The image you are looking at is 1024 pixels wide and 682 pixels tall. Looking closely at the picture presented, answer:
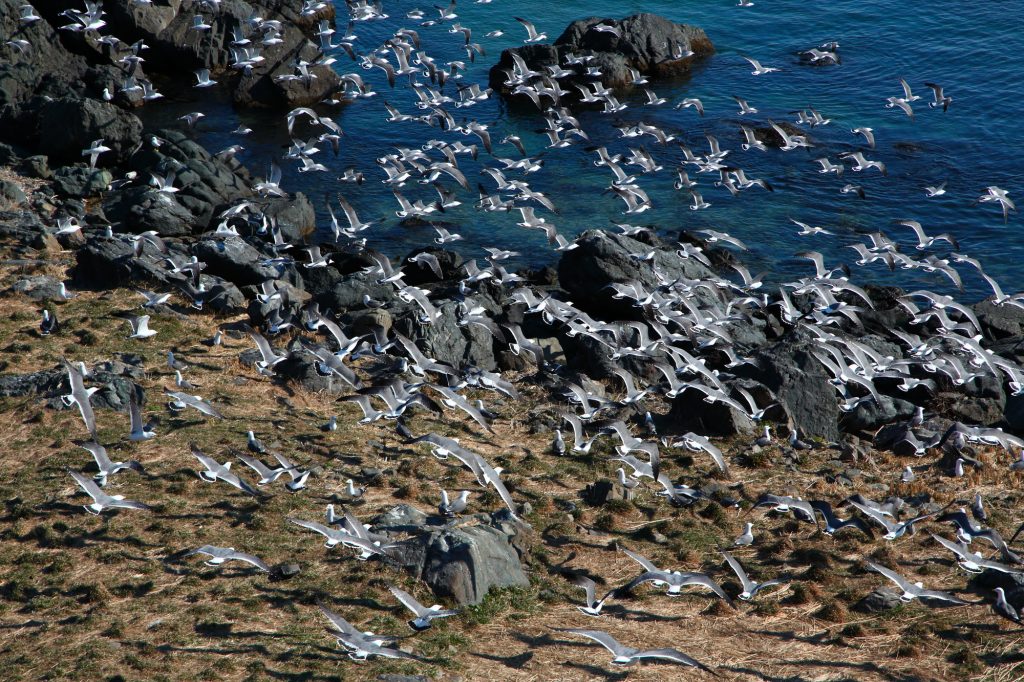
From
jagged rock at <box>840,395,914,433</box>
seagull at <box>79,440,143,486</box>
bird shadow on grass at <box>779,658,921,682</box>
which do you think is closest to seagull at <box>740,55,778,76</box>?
jagged rock at <box>840,395,914,433</box>

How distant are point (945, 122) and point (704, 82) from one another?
41.2 feet

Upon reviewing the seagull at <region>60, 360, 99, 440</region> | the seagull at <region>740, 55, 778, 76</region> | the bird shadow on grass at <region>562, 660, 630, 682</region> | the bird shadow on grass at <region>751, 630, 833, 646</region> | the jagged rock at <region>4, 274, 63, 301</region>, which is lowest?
the bird shadow on grass at <region>751, 630, 833, 646</region>

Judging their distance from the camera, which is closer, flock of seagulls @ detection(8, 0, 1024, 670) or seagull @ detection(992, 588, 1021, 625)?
seagull @ detection(992, 588, 1021, 625)

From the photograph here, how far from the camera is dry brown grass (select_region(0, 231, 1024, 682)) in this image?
601 inches

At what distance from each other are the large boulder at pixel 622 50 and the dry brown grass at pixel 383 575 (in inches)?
1409

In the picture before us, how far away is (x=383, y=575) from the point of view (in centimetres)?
1695

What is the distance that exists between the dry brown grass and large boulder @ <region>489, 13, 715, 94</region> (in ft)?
117

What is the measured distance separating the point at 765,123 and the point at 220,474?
122 feet

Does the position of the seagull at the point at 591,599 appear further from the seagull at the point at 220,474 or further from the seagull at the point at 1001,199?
the seagull at the point at 1001,199

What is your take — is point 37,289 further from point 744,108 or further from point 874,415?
point 744,108

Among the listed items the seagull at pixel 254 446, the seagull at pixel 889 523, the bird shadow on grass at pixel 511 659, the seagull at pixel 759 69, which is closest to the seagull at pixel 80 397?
the seagull at pixel 254 446

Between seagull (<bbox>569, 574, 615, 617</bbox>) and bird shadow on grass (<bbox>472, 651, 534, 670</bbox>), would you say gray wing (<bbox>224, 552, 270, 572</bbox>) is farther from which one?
seagull (<bbox>569, 574, 615, 617</bbox>)

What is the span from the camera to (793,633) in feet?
55.4

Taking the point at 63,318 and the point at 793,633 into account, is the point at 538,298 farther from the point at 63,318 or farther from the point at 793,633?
the point at 793,633
